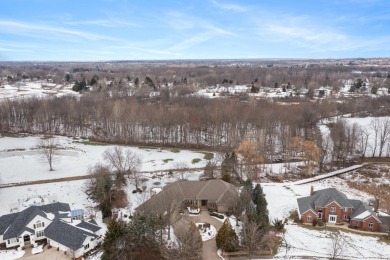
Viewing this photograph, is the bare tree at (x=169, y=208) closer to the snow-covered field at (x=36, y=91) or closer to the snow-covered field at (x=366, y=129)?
the snow-covered field at (x=366, y=129)

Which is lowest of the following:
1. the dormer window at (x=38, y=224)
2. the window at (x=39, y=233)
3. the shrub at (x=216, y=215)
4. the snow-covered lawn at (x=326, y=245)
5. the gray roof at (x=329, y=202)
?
the snow-covered lawn at (x=326, y=245)

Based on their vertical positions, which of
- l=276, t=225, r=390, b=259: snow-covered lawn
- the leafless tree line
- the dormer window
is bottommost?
l=276, t=225, r=390, b=259: snow-covered lawn

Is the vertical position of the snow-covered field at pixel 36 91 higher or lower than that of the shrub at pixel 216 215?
higher

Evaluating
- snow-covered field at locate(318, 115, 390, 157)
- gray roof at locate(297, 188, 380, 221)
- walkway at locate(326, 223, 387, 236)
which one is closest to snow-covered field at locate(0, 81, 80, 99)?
snow-covered field at locate(318, 115, 390, 157)

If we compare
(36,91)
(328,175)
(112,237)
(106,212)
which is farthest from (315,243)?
(36,91)

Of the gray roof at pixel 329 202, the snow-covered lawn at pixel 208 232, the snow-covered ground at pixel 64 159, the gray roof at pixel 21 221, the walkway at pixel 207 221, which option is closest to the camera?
the walkway at pixel 207 221

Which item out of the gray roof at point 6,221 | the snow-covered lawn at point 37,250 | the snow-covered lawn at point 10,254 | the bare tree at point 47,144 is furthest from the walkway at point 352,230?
the bare tree at point 47,144

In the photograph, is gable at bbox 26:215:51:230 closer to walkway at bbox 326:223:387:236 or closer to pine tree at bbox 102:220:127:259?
pine tree at bbox 102:220:127:259
